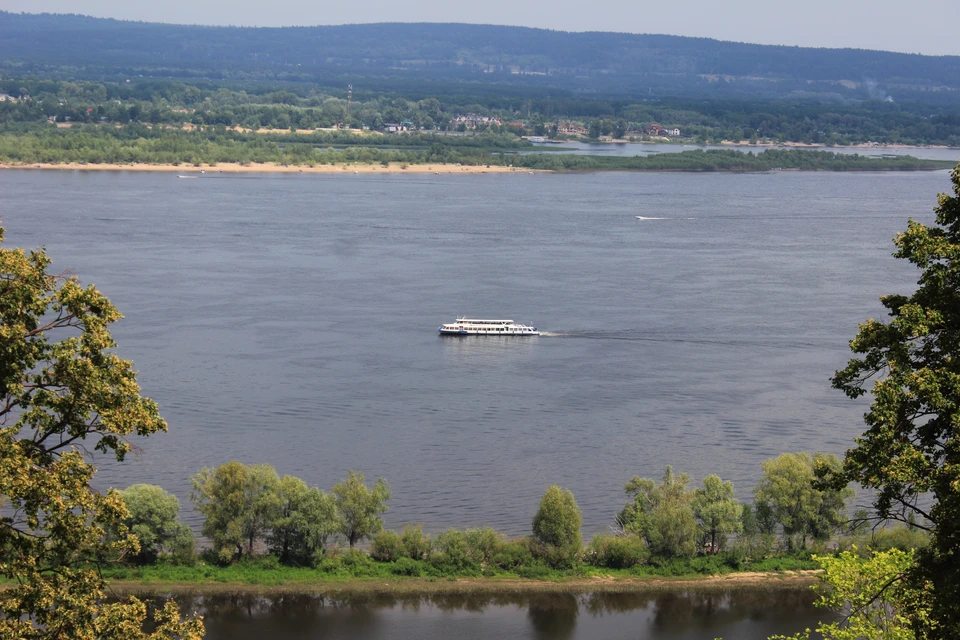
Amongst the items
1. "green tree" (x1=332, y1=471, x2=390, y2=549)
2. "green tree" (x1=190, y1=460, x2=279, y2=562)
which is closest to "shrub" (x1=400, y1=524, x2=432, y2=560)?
"green tree" (x1=332, y1=471, x2=390, y2=549)

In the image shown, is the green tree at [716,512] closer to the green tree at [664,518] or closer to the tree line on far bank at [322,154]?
the green tree at [664,518]

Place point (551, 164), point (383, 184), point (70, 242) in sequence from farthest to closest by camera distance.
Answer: point (551, 164), point (383, 184), point (70, 242)

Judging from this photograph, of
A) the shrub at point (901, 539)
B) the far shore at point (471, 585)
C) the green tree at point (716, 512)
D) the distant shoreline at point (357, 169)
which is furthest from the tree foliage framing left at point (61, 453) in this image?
the distant shoreline at point (357, 169)

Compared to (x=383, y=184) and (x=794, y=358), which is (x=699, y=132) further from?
(x=794, y=358)

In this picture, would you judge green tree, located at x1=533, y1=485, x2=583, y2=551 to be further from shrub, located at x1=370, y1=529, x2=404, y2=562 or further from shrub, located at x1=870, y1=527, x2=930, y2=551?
shrub, located at x1=870, y1=527, x2=930, y2=551

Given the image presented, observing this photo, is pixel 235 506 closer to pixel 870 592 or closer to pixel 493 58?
pixel 870 592

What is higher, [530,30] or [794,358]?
[530,30]

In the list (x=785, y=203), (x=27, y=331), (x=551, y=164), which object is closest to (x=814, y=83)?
(x=551, y=164)
